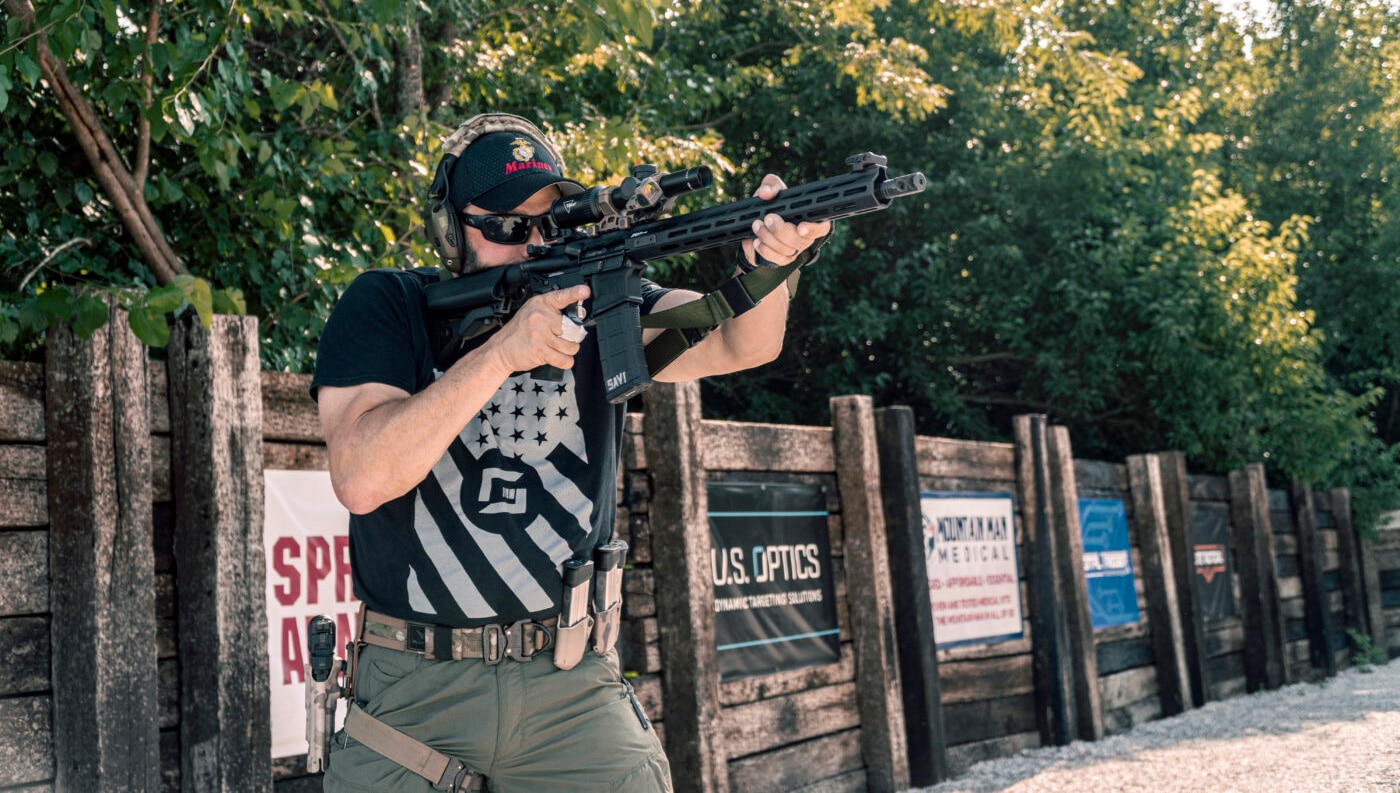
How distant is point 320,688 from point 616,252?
122 cm

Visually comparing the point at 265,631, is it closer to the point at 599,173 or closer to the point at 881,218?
the point at 599,173

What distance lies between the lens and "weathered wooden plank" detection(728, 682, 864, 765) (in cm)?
629

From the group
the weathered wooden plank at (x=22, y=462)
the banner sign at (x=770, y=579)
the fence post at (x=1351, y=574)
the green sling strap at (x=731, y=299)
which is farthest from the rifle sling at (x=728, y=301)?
the fence post at (x=1351, y=574)

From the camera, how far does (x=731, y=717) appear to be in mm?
6262

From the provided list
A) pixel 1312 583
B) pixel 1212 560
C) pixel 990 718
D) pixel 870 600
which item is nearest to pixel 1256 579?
pixel 1212 560

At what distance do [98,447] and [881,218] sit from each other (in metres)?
12.7

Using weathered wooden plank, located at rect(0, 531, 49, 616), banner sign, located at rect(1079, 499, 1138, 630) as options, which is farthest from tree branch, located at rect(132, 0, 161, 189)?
banner sign, located at rect(1079, 499, 1138, 630)

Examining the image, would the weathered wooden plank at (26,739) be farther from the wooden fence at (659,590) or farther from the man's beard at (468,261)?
the man's beard at (468,261)

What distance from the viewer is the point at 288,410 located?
473 cm

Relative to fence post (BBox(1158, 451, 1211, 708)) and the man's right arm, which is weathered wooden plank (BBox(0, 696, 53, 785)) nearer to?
the man's right arm

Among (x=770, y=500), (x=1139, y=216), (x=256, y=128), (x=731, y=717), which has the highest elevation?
(x=1139, y=216)

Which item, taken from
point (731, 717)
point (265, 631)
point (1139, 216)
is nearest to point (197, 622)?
point (265, 631)

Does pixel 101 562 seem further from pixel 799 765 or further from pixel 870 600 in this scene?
pixel 870 600

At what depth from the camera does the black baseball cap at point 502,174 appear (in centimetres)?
299
